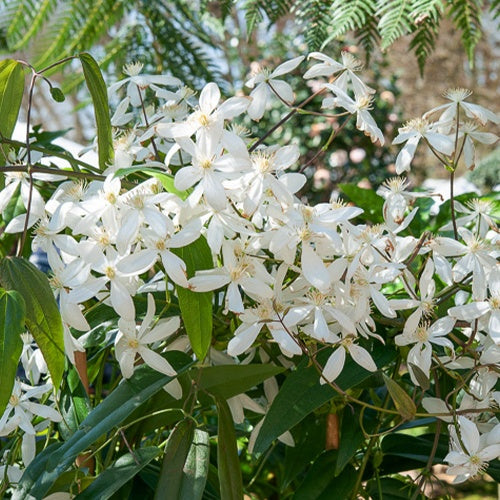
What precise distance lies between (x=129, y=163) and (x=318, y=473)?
0.30 metres

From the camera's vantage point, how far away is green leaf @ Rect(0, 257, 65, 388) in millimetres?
516

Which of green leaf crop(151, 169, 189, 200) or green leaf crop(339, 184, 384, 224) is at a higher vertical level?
green leaf crop(151, 169, 189, 200)

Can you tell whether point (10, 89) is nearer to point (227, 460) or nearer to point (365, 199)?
point (227, 460)

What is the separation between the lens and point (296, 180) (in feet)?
1.82

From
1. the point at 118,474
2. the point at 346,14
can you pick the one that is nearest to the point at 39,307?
the point at 118,474

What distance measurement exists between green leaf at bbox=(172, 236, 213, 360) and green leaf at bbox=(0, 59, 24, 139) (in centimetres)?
18

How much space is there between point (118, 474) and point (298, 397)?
140 millimetres

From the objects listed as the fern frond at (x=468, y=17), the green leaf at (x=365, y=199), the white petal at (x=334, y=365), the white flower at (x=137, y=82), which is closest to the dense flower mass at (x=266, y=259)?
the white petal at (x=334, y=365)

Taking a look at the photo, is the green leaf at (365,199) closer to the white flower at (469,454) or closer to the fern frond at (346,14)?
the fern frond at (346,14)

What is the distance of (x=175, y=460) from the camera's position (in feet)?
1.89

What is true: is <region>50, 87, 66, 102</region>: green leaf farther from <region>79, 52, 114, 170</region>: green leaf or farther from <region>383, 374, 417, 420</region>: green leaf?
<region>383, 374, 417, 420</region>: green leaf

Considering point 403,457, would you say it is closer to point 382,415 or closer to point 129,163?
point 382,415

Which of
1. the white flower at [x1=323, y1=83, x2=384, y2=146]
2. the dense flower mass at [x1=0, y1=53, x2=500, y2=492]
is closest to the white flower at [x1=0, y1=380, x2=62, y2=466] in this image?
the dense flower mass at [x1=0, y1=53, x2=500, y2=492]

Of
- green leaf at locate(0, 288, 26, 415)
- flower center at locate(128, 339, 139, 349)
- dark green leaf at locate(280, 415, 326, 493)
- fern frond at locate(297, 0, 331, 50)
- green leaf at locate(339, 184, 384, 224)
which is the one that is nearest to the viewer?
green leaf at locate(0, 288, 26, 415)
